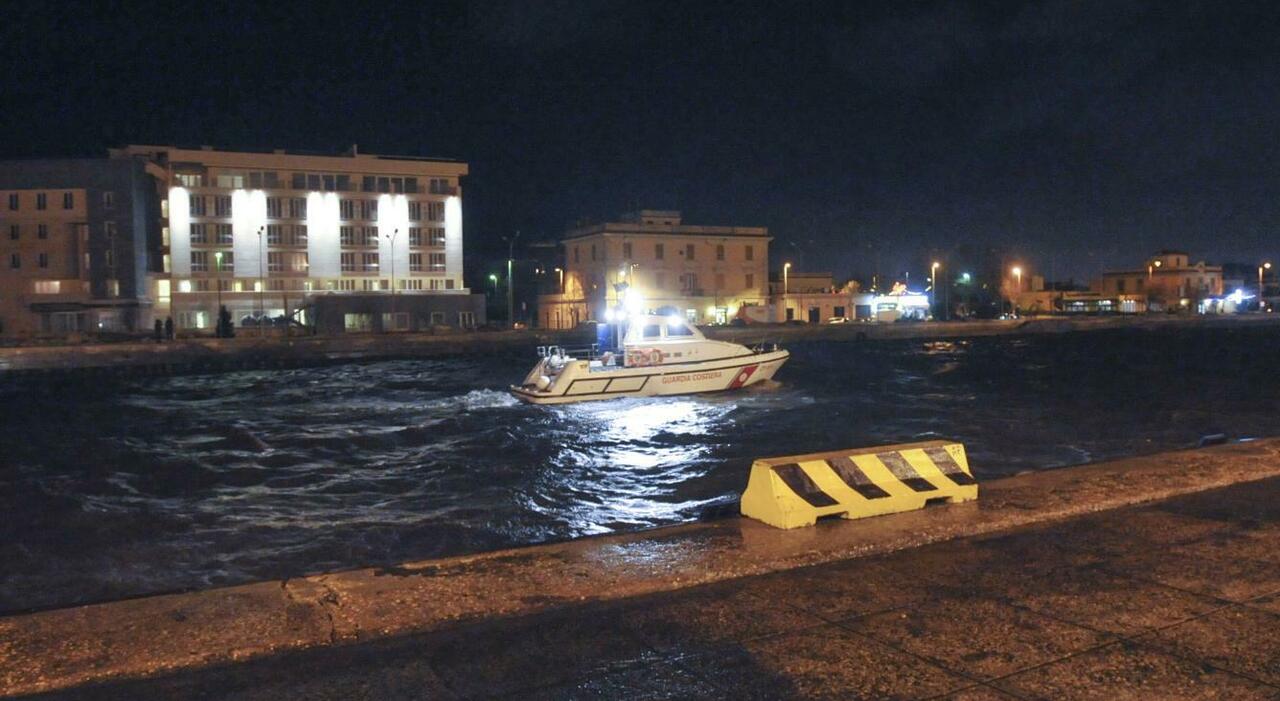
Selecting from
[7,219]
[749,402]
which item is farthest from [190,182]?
[749,402]

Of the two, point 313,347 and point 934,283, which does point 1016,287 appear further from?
point 313,347

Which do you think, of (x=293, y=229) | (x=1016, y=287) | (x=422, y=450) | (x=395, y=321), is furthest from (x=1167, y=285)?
(x=422, y=450)

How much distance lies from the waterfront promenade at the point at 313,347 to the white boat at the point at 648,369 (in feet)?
97.8

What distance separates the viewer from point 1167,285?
13062cm

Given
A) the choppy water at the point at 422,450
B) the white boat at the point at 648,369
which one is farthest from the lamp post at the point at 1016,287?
the white boat at the point at 648,369

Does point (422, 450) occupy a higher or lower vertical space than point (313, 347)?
lower

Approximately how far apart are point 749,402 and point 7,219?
60.5 m

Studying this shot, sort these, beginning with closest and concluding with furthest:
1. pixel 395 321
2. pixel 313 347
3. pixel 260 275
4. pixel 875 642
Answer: pixel 875 642, pixel 313 347, pixel 260 275, pixel 395 321

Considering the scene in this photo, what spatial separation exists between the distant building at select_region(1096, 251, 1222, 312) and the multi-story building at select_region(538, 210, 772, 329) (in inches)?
2689

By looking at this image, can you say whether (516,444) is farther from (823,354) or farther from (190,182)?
(190,182)

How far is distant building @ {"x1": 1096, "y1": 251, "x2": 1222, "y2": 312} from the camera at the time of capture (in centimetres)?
12962

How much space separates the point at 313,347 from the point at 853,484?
188 feet

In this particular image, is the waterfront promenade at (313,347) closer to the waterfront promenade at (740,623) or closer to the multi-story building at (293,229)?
the multi-story building at (293,229)

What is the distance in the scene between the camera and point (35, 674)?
484cm
